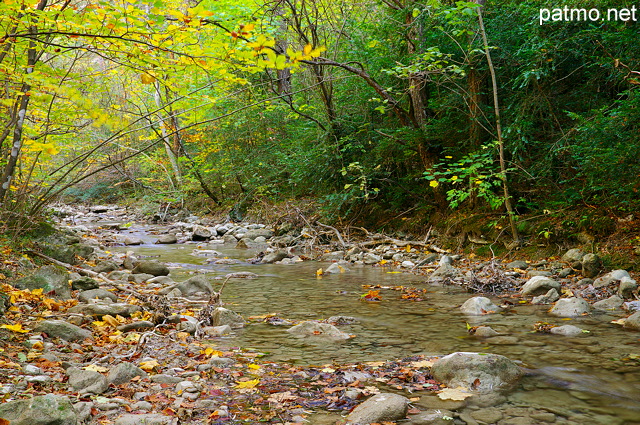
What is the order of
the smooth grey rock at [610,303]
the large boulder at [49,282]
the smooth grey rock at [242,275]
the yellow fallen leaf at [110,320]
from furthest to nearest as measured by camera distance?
the smooth grey rock at [242,275] → the large boulder at [49,282] → the smooth grey rock at [610,303] → the yellow fallen leaf at [110,320]

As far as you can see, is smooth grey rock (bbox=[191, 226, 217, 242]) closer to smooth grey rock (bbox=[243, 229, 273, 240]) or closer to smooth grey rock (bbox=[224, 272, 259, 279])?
smooth grey rock (bbox=[243, 229, 273, 240])

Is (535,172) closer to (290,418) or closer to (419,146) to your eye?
(419,146)

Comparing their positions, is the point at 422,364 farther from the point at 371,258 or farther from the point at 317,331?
the point at 371,258

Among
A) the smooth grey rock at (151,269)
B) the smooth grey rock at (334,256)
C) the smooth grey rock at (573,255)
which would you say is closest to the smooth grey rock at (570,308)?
the smooth grey rock at (573,255)

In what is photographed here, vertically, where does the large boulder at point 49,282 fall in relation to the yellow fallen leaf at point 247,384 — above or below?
above

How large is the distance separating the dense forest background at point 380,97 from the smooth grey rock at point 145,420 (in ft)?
6.60

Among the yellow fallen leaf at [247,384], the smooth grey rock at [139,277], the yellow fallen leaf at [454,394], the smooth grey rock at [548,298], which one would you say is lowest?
the yellow fallen leaf at [454,394]

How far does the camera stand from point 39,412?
83.4 inches

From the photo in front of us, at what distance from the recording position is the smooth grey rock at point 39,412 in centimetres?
209

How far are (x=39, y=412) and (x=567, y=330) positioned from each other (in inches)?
151

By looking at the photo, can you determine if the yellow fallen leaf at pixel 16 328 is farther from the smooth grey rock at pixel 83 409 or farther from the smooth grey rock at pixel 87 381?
the smooth grey rock at pixel 83 409

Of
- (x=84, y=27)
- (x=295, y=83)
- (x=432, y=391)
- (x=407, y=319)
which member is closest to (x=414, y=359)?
(x=432, y=391)

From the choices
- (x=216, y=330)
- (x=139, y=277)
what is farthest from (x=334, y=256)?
(x=216, y=330)

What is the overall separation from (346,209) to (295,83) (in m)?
4.95
